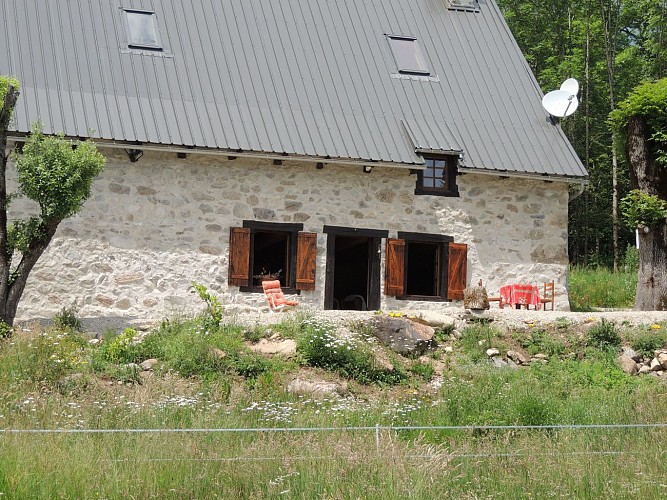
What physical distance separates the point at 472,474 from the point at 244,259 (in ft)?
29.9

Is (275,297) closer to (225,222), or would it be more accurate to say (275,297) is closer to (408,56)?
(225,222)

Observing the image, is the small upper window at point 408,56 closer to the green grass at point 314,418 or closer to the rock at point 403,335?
the green grass at point 314,418

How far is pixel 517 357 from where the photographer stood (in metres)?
14.1

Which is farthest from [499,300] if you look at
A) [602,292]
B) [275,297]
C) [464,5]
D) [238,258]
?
[464,5]

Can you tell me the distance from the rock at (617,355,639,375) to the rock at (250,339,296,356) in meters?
4.41

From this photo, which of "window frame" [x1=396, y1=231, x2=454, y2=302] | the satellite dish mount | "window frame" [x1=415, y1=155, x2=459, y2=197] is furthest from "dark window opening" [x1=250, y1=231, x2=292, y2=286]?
the satellite dish mount

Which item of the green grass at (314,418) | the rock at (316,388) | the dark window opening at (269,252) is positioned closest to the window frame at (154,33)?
the dark window opening at (269,252)

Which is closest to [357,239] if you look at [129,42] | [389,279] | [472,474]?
[389,279]

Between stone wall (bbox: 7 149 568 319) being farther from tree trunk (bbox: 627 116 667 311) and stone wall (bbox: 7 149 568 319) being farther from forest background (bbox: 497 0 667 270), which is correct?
forest background (bbox: 497 0 667 270)

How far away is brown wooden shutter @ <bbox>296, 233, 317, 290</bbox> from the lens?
1736 cm

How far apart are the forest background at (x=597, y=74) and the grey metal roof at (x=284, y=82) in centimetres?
976

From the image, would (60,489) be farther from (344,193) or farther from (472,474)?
(344,193)

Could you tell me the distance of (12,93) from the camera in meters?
13.8

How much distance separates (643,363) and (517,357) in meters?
1.71
